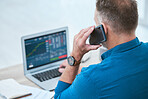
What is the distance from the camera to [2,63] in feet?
13.7

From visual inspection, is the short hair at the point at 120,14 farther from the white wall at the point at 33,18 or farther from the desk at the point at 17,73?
the white wall at the point at 33,18

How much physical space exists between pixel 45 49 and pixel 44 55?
0.05 m

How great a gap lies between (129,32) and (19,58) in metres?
3.37

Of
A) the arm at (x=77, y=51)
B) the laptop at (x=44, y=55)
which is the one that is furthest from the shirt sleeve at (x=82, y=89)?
the laptop at (x=44, y=55)

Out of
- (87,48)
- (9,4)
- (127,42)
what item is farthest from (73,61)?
(9,4)

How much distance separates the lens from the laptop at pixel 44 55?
6.28 feet

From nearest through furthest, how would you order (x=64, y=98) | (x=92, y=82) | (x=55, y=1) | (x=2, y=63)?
(x=92, y=82) < (x=64, y=98) < (x=2, y=63) < (x=55, y=1)

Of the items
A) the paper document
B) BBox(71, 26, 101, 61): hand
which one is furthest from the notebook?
BBox(71, 26, 101, 61): hand

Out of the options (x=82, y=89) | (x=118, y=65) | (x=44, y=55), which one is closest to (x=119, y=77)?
(x=118, y=65)

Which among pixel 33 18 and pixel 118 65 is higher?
pixel 118 65

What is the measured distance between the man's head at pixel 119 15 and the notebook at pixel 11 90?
0.83m

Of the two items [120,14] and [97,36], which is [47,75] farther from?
[120,14]

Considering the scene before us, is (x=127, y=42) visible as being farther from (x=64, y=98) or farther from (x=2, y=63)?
(x=2, y=63)

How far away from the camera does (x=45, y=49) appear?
2002mm
